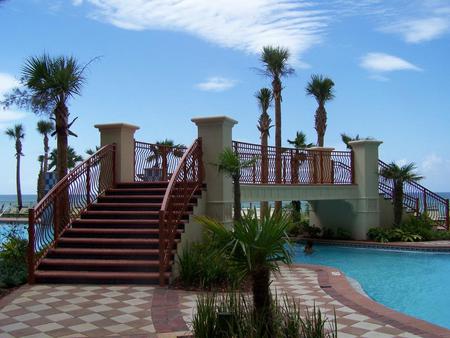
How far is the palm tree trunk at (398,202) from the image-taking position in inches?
693

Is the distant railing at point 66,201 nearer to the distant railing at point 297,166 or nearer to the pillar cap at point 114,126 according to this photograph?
the pillar cap at point 114,126

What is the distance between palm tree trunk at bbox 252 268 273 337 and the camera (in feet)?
14.2

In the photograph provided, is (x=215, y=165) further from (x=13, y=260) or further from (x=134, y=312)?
(x=134, y=312)

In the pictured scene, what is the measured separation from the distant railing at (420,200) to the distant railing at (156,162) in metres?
8.65

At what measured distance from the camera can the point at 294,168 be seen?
16.5 m

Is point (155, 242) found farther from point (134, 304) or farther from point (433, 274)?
point (433, 274)

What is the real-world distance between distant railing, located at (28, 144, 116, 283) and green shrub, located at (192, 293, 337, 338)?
5.18m

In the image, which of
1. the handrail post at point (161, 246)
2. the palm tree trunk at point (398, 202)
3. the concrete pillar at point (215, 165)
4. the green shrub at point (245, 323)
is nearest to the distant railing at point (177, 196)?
the handrail post at point (161, 246)

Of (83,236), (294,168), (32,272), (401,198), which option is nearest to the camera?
(32,272)

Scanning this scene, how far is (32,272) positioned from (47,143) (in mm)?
Answer: 33121

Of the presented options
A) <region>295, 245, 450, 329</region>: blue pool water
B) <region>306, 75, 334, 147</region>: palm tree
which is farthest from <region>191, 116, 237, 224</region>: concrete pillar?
<region>306, 75, 334, 147</region>: palm tree

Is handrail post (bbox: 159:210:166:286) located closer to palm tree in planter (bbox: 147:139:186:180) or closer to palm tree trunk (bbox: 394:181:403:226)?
palm tree in planter (bbox: 147:139:186:180)

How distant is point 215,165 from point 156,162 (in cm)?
345

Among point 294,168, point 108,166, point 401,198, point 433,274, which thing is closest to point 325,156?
point 294,168
